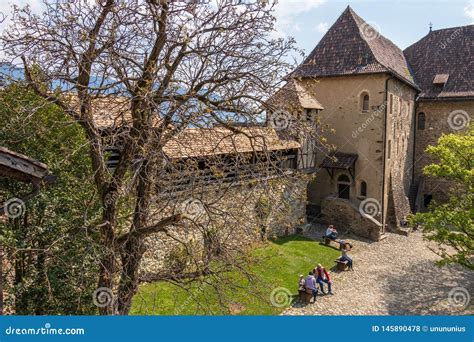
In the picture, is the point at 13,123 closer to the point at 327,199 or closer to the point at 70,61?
the point at 70,61

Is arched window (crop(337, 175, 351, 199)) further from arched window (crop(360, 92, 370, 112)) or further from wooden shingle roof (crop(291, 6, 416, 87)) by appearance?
wooden shingle roof (crop(291, 6, 416, 87))

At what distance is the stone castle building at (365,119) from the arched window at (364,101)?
2.0 inches

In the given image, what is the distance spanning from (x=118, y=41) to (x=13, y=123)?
2009mm

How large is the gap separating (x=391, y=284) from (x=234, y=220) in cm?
795

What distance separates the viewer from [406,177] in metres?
25.5

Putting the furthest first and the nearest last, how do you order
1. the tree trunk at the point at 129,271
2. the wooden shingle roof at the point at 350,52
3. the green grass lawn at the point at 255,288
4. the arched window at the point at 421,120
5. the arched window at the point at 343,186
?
1. the arched window at the point at 421,120
2. the arched window at the point at 343,186
3. the wooden shingle roof at the point at 350,52
4. the green grass lawn at the point at 255,288
5. the tree trunk at the point at 129,271

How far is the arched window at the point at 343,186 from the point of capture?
21312mm

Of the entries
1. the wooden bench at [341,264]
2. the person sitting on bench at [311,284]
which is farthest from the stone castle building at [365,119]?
the person sitting on bench at [311,284]

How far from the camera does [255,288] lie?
6.66 metres

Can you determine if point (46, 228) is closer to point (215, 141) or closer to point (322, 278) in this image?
point (215, 141)

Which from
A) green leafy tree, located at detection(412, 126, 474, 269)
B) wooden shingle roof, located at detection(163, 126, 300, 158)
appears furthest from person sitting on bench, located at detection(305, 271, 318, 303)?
wooden shingle roof, located at detection(163, 126, 300, 158)

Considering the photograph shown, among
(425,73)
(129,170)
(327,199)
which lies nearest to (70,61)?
(129,170)

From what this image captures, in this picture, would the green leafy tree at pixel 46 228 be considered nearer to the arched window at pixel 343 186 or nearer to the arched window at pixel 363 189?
the arched window at pixel 343 186

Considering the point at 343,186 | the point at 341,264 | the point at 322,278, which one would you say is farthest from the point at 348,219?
the point at 322,278
